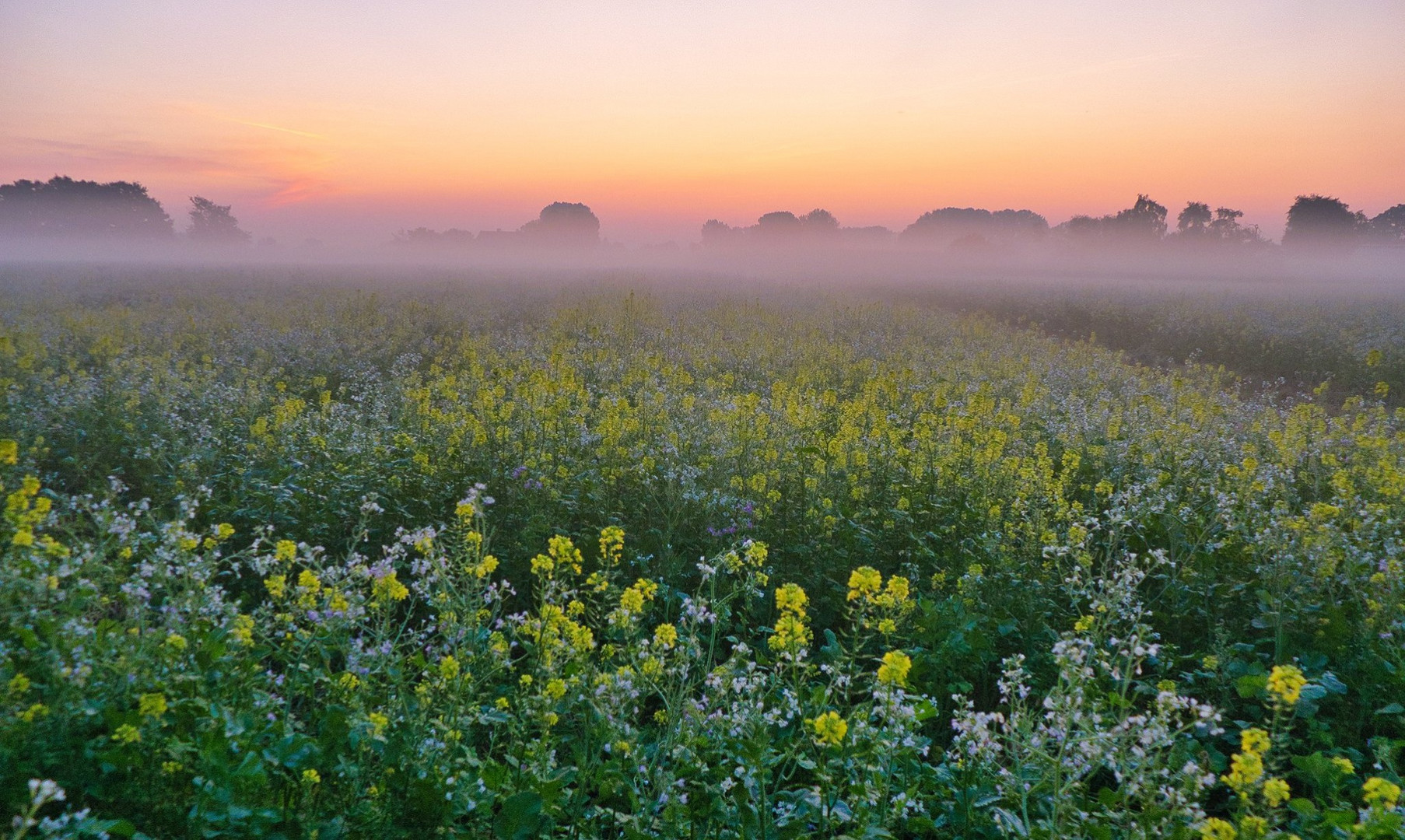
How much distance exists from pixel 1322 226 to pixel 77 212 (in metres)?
173

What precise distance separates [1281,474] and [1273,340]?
17.1m

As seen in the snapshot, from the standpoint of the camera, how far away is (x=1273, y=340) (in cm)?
1947

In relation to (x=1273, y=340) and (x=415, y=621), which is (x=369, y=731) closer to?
(x=415, y=621)

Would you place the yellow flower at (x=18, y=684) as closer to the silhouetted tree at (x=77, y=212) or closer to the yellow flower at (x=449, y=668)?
the yellow flower at (x=449, y=668)

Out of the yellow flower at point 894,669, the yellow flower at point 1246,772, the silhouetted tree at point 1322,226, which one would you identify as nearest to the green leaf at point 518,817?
the yellow flower at point 894,669

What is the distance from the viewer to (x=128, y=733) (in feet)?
6.72

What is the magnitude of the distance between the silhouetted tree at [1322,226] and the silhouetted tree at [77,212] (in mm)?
164389

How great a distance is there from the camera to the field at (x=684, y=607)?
7.32ft

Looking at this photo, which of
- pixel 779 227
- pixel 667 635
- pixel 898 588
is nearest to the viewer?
pixel 667 635

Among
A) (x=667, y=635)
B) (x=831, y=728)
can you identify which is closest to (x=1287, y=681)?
(x=831, y=728)

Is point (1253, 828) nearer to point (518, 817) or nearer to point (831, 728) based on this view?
point (831, 728)

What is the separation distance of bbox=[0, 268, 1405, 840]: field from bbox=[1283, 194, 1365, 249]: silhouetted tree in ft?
352

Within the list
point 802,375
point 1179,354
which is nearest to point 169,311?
point 802,375

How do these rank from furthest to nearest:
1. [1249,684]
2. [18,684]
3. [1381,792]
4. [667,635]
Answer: [1249,684]
[667,635]
[18,684]
[1381,792]
